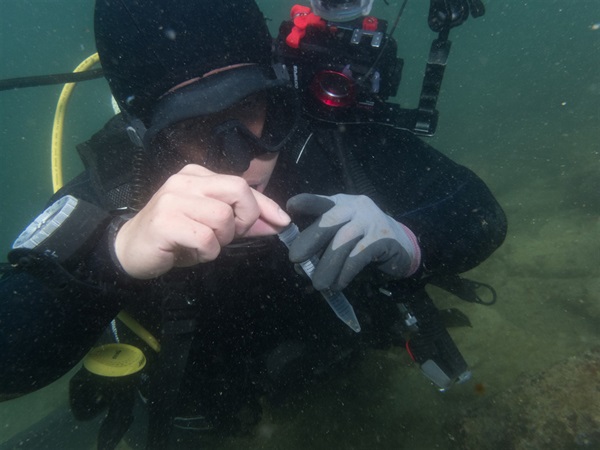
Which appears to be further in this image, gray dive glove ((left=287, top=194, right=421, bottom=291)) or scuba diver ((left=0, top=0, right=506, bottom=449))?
gray dive glove ((left=287, top=194, right=421, bottom=291))

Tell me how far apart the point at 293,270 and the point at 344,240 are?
77 centimetres

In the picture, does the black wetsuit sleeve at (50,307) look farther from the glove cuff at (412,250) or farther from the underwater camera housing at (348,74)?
the underwater camera housing at (348,74)

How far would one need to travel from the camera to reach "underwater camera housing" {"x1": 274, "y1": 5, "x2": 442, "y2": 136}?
289cm

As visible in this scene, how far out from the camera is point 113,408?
270 cm

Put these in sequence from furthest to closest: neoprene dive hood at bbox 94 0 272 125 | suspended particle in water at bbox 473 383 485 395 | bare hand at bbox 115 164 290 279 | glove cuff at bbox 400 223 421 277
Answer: suspended particle in water at bbox 473 383 485 395 < glove cuff at bbox 400 223 421 277 < neoprene dive hood at bbox 94 0 272 125 < bare hand at bbox 115 164 290 279

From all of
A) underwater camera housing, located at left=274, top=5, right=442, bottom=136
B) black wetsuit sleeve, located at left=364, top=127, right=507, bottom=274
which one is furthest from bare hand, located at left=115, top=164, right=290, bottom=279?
underwater camera housing, located at left=274, top=5, right=442, bottom=136

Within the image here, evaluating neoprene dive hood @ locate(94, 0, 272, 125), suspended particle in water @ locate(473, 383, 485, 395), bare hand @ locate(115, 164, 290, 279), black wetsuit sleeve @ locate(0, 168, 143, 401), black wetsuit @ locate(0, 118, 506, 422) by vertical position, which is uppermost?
neoprene dive hood @ locate(94, 0, 272, 125)

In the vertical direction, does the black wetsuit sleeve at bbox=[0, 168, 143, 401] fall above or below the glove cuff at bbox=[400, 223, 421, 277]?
above

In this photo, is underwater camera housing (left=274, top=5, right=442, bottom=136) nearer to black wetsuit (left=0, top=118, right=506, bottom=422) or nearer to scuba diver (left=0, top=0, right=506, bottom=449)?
scuba diver (left=0, top=0, right=506, bottom=449)

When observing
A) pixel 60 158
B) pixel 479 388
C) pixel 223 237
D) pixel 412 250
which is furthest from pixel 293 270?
pixel 60 158

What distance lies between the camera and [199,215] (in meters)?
1.42

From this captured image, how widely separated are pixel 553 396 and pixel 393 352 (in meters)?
1.34

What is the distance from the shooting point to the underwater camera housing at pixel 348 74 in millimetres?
2889

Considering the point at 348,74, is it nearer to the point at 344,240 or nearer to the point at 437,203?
the point at 437,203
